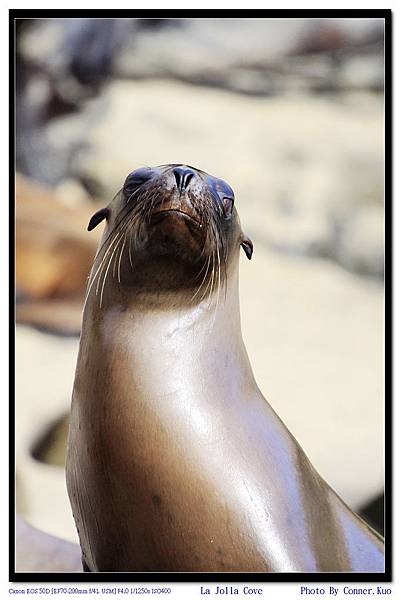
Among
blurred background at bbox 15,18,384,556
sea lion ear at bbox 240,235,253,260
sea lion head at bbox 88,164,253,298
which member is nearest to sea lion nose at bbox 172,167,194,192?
sea lion head at bbox 88,164,253,298

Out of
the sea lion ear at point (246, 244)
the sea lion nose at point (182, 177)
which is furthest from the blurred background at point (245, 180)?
the sea lion nose at point (182, 177)

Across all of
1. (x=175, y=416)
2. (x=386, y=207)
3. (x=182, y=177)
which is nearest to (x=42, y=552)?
(x=175, y=416)

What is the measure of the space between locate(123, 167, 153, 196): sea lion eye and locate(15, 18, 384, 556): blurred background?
665 millimetres

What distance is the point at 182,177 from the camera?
1742 mm

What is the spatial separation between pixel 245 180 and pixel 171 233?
82 cm

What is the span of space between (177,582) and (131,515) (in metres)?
0.32

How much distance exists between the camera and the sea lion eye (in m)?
1.82

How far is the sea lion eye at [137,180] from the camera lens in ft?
5.98

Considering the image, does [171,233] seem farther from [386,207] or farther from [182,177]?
[386,207]

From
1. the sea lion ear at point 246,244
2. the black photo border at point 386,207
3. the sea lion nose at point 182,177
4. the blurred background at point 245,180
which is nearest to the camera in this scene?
the sea lion nose at point 182,177

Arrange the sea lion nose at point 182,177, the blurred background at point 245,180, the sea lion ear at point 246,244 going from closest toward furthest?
the sea lion nose at point 182,177 → the sea lion ear at point 246,244 → the blurred background at point 245,180

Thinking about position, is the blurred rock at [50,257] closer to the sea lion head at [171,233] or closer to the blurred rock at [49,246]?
the blurred rock at [49,246]

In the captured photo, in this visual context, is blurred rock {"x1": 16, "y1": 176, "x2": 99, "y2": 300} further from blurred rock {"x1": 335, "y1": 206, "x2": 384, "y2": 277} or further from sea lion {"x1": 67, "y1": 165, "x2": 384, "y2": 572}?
blurred rock {"x1": 335, "y1": 206, "x2": 384, "y2": 277}

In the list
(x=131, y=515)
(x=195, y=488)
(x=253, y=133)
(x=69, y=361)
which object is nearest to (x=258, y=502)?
(x=195, y=488)
